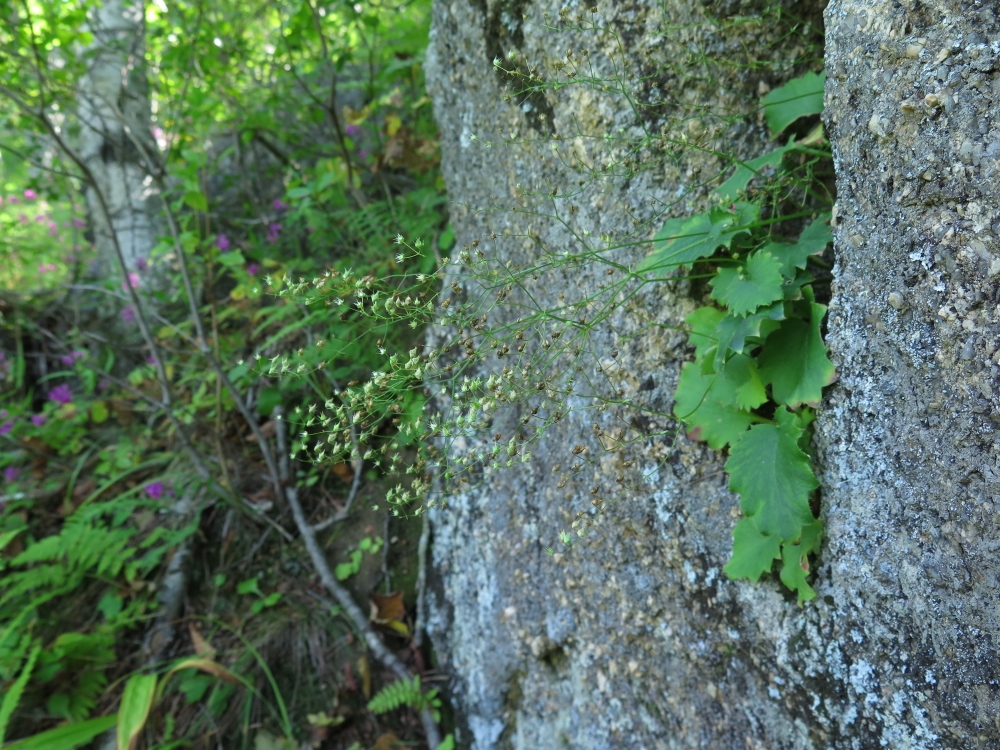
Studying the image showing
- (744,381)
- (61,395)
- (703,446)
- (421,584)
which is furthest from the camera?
(61,395)

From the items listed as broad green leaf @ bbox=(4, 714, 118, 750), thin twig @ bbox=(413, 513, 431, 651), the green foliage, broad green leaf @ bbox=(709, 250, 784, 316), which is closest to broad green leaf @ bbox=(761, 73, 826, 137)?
the green foliage

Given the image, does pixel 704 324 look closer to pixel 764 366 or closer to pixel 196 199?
pixel 764 366

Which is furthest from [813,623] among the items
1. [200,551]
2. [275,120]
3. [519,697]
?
[275,120]

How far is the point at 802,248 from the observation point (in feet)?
4.64

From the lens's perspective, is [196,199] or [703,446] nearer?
[703,446]

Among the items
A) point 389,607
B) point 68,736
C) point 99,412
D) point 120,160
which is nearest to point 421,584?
point 389,607

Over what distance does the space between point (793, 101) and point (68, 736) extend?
3.52 metres

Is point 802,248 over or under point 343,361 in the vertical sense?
over

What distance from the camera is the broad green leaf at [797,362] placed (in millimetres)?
1348

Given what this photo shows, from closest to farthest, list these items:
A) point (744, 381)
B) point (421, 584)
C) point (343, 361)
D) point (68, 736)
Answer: point (744, 381) < point (68, 736) < point (421, 584) < point (343, 361)

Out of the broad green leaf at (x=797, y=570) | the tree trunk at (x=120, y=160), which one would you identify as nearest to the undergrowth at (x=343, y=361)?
the broad green leaf at (x=797, y=570)

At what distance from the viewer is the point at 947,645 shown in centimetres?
117

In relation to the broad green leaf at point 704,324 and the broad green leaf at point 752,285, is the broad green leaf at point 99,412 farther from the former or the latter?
the broad green leaf at point 752,285

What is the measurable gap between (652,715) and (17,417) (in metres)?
4.51
